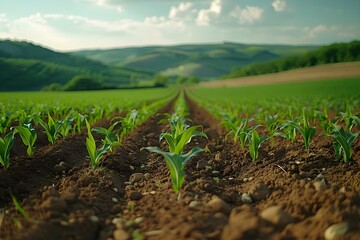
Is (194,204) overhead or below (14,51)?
below

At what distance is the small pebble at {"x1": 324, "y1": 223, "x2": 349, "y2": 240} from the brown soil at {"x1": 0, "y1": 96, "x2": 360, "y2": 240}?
0.03 m

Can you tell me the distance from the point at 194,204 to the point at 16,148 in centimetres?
367

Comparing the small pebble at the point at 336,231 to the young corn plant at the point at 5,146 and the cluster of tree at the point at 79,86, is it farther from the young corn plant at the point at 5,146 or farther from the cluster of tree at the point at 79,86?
the cluster of tree at the point at 79,86

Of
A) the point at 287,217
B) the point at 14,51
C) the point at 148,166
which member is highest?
the point at 14,51

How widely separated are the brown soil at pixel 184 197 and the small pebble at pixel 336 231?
0.03 metres

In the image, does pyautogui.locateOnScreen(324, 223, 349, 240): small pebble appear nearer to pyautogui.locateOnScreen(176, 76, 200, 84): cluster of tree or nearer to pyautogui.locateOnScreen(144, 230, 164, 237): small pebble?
pyautogui.locateOnScreen(144, 230, 164, 237): small pebble

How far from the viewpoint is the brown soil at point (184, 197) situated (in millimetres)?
1809

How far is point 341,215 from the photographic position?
1.82m

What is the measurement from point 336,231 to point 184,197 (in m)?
1.20

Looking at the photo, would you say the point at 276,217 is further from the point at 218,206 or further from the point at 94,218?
the point at 94,218

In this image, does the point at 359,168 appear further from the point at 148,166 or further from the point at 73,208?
the point at 73,208

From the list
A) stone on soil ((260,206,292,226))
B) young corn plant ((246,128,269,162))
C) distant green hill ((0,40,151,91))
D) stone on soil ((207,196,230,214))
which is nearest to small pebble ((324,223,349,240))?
stone on soil ((260,206,292,226))

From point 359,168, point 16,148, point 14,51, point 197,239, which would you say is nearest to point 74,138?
point 16,148

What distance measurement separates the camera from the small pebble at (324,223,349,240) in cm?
163
